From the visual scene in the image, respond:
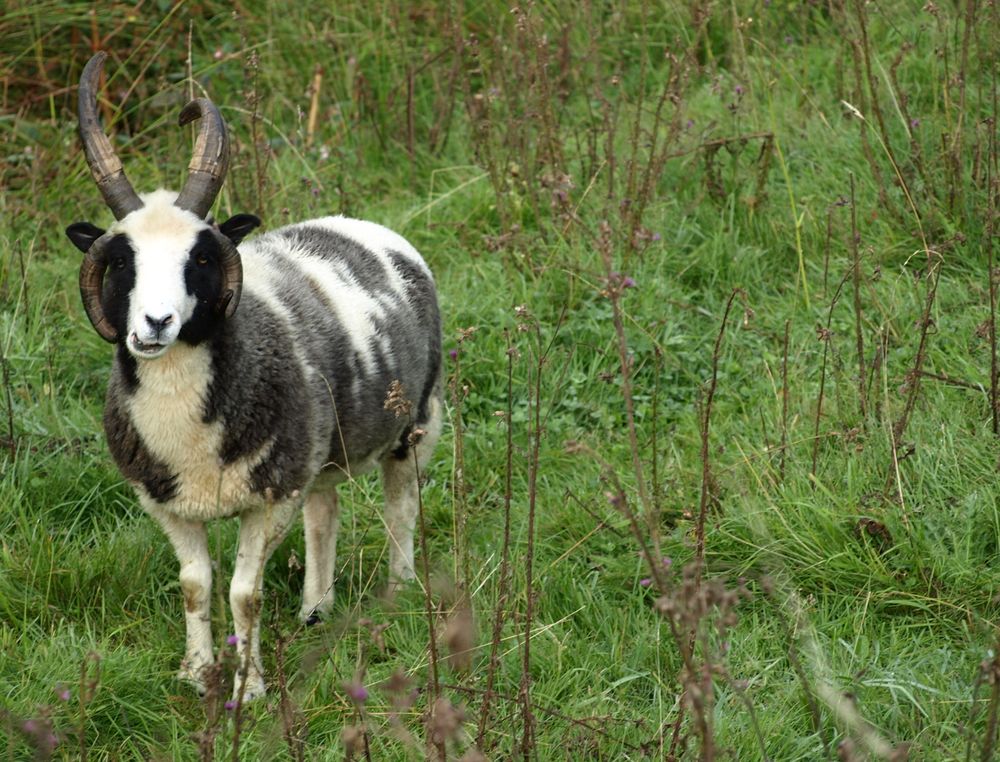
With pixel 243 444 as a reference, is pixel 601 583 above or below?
below

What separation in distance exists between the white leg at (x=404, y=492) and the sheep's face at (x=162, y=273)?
3.69ft

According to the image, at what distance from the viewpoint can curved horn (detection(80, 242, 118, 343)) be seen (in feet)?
12.3

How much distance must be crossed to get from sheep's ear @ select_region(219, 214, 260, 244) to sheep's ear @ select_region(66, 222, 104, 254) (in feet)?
1.17

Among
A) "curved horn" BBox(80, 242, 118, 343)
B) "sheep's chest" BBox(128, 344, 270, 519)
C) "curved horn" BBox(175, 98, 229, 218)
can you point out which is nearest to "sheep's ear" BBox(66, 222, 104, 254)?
"curved horn" BBox(80, 242, 118, 343)

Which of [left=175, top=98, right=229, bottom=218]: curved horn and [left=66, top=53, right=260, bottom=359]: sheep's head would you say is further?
[left=175, top=98, right=229, bottom=218]: curved horn

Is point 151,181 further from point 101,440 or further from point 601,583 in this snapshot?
point 601,583

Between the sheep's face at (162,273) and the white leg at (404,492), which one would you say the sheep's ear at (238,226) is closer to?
the sheep's face at (162,273)

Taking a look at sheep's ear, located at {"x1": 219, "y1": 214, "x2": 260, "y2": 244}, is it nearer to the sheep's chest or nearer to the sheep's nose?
the sheep's chest

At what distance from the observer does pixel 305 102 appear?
760 cm

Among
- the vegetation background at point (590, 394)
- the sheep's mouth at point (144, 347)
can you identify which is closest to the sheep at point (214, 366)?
the sheep's mouth at point (144, 347)

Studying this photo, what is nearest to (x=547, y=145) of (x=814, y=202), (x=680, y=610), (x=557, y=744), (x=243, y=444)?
(x=814, y=202)

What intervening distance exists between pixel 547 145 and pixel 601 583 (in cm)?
251

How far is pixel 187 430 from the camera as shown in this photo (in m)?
3.86

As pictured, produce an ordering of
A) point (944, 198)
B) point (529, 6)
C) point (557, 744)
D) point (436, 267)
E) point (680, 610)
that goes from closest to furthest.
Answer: point (680, 610)
point (557, 744)
point (944, 198)
point (529, 6)
point (436, 267)
